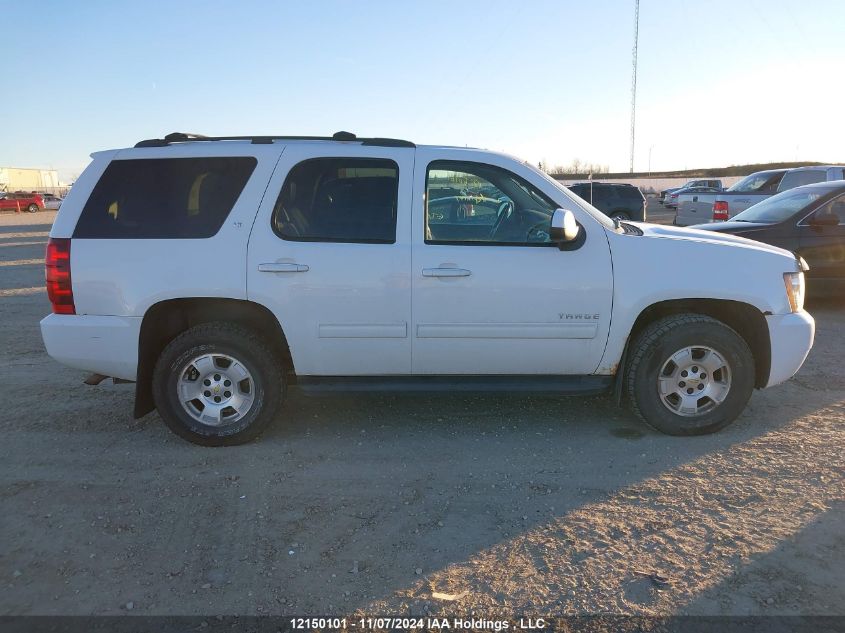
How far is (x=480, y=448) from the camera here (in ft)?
13.4

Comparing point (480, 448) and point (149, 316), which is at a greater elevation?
point (149, 316)

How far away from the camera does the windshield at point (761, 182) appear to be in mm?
13070

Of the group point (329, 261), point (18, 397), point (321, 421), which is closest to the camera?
point (329, 261)

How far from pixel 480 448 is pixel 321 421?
124cm

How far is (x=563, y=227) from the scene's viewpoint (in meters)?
3.78

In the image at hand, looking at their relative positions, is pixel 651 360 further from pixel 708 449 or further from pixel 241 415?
pixel 241 415

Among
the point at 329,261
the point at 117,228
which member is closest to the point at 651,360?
the point at 329,261

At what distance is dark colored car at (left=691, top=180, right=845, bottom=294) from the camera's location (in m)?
7.48

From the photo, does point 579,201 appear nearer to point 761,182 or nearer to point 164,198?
point 164,198

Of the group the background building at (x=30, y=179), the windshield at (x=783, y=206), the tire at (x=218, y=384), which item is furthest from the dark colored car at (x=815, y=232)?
the background building at (x=30, y=179)

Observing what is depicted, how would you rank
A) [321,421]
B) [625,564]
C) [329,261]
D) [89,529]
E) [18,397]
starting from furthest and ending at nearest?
1. [18,397]
2. [321,421]
3. [329,261]
4. [89,529]
5. [625,564]

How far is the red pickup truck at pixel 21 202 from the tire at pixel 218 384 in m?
47.3

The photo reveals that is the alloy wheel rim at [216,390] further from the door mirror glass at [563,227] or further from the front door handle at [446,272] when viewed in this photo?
the door mirror glass at [563,227]

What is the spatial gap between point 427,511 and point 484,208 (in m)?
2.06
